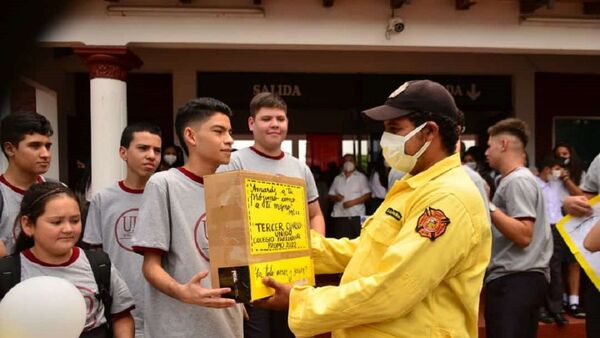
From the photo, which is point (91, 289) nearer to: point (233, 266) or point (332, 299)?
point (233, 266)

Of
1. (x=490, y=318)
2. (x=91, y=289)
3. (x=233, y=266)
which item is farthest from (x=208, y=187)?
(x=490, y=318)

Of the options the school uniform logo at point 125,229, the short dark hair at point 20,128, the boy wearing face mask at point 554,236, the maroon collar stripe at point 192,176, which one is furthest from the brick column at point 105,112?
the boy wearing face mask at point 554,236

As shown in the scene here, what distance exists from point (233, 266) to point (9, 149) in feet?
5.08

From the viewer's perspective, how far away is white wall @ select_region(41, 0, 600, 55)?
20.4 ft

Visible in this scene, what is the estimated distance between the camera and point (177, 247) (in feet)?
6.95

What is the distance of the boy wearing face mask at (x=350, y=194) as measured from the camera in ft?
26.1

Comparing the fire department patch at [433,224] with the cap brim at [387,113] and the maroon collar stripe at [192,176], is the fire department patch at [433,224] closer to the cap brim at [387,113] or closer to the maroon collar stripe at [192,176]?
the cap brim at [387,113]

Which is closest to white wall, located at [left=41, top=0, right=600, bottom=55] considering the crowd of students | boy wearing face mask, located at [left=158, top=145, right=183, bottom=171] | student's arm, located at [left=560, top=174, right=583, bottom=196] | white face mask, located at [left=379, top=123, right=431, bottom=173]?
boy wearing face mask, located at [left=158, top=145, right=183, bottom=171]

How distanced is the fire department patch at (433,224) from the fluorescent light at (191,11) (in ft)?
16.6

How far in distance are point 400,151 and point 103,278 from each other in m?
1.25

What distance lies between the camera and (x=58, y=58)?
26.5 feet

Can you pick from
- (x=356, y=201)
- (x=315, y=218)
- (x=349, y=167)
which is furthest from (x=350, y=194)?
→ (x=315, y=218)

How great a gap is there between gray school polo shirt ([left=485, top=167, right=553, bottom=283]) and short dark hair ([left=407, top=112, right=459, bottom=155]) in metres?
1.71

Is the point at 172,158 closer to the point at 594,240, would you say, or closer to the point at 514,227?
the point at 514,227
